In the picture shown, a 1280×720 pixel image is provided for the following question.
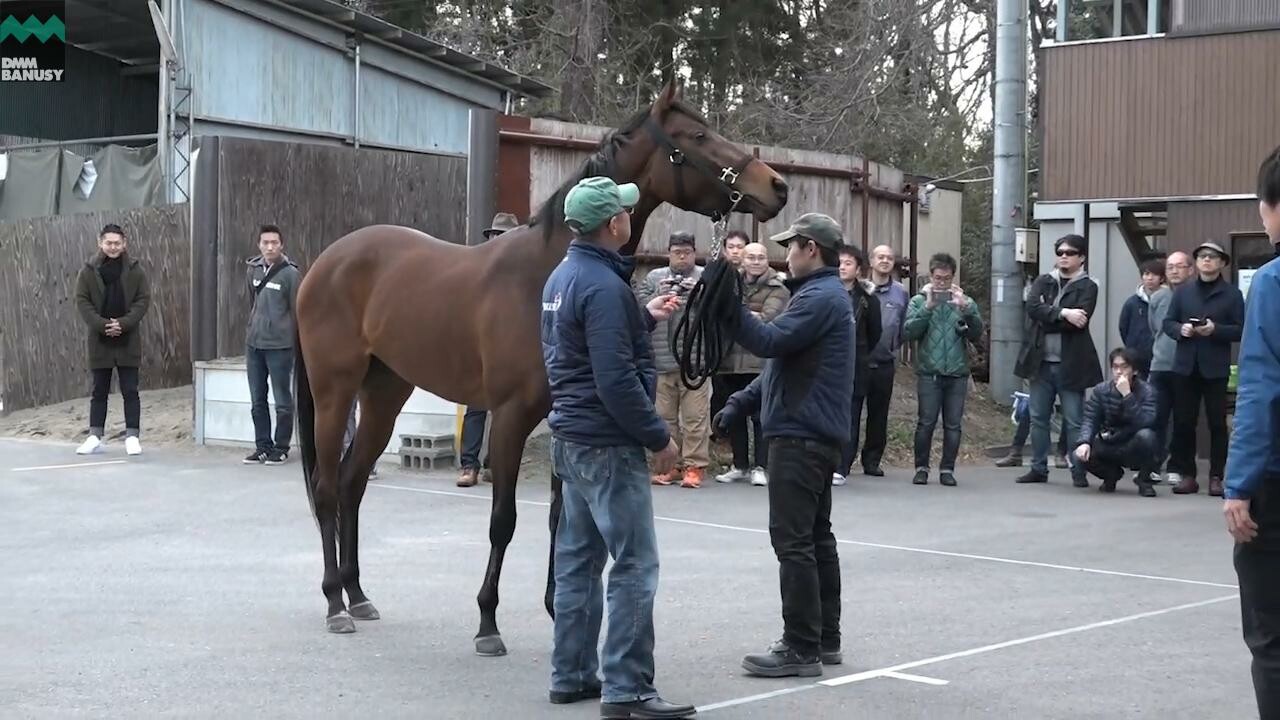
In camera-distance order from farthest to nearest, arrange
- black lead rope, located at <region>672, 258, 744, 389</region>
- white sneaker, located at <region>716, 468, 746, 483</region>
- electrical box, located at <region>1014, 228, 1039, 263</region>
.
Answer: electrical box, located at <region>1014, 228, 1039, 263</region>, white sneaker, located at <region>716, 468, 746, 483</region>, black lead rope, located at <region>672, 258, 744, 389</region>

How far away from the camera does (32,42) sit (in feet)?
86.8

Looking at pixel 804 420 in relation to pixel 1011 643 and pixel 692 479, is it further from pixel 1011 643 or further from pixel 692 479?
pixel 692 479

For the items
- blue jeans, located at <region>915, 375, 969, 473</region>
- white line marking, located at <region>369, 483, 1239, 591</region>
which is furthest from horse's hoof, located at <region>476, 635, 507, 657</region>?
blue jeans, located at <region>915, 375, 969, 473</region>

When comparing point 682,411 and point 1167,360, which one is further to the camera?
point 1167,360

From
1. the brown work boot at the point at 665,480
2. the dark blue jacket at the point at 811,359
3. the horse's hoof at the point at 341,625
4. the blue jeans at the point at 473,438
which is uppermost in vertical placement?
the dark blue jacket at the point at 811,359

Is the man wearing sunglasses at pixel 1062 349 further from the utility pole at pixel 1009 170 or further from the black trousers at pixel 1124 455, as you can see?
the utility pole at pixel 1009 170

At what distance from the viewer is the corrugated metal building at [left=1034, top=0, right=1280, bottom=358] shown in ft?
48.9

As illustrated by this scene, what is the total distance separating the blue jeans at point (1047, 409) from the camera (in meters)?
13.3

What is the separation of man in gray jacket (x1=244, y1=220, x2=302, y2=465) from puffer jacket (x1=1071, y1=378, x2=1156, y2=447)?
23.1ft

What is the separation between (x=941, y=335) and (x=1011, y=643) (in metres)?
6.78

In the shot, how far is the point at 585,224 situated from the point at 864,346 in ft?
24.8

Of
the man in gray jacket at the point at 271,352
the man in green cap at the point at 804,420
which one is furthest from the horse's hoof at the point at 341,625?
the man in gray jacket at the point at 271,352

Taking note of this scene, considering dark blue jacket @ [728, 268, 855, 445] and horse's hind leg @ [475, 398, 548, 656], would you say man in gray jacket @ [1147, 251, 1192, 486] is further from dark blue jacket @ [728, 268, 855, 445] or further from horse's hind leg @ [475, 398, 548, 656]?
horse's hind leg @ [475, 398, 548, 656]

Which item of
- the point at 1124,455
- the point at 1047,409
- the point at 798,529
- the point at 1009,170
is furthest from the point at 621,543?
the point at 1009,170
